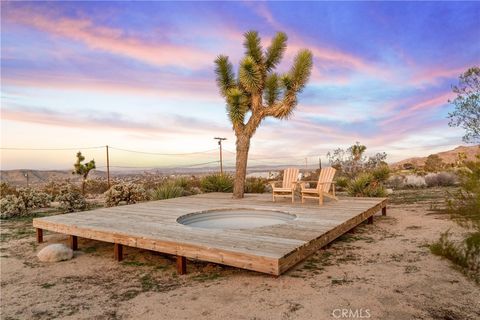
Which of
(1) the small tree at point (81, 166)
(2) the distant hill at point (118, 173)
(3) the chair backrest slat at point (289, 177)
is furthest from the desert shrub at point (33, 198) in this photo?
(3) the chair backrest slat at point (289, 177)

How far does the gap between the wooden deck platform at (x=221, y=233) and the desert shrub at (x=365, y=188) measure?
2.39 meters

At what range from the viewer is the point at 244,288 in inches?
139

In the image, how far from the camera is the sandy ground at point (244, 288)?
2.96 m

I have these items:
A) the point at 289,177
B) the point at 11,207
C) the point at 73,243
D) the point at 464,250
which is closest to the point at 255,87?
the point at 289,177

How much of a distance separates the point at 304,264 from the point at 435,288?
1524mm

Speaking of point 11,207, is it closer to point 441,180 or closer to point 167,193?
point 167,193

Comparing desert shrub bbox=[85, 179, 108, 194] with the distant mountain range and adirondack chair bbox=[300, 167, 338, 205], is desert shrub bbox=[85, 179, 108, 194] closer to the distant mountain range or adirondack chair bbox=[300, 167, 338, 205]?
the distant mountain range

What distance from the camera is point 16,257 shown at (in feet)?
16.6

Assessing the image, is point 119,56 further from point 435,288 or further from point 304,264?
point 435,288

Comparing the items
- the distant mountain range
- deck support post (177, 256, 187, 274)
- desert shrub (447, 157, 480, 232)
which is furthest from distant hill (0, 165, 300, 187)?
desert shrub (447, 157, 480, 232)

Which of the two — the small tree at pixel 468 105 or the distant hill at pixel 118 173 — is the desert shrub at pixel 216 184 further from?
the small tree at pixel 468 105

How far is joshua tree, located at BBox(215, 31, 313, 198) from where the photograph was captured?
→ 29.4 feet

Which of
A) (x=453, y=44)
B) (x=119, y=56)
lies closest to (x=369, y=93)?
(x=453, y=44)

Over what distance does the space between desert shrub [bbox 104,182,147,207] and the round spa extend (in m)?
3.70
